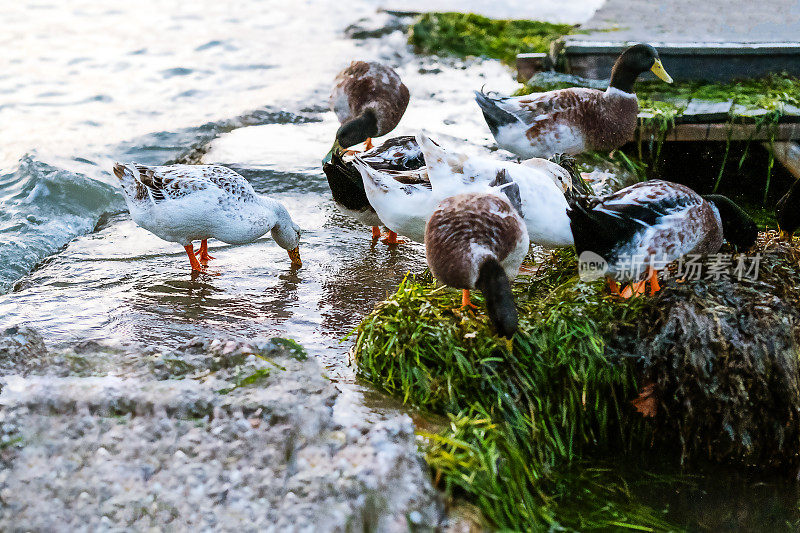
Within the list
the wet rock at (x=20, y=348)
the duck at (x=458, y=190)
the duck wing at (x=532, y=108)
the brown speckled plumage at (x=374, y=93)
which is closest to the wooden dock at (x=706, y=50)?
the duck wing at (x=532, y=108)

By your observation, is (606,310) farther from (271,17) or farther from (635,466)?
(271,17)

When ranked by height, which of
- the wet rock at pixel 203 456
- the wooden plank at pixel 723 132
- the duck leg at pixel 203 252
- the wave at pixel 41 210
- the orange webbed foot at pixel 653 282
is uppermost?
the wooden plank at pixel 723 132

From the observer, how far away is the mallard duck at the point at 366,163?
16.8ft

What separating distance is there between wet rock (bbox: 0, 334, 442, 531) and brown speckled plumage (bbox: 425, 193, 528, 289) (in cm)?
72

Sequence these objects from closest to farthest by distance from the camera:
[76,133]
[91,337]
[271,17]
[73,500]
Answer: [73,500], [91,337], [76,133], [271,17]

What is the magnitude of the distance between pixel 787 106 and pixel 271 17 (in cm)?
834

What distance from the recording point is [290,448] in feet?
10.2

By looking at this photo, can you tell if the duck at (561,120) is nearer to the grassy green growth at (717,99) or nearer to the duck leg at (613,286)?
the grassy green growth at (717,99)

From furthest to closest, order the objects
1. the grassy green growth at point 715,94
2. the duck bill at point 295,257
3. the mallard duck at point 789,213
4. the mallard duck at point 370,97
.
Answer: the mallard duck at point 370,97 → the grassy green growth at point 715,94 → the duck bill at point 295,257 → the mallard duck at point 789,213

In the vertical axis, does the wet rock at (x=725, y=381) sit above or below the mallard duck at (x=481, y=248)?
below

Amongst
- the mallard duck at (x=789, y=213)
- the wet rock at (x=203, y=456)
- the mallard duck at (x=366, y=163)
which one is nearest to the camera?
the wet rock at (x=203, y=456)

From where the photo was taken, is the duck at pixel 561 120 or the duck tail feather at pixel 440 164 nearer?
the duck tail feather at pixel 440 164

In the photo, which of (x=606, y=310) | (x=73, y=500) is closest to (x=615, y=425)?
(x=606, y=310)

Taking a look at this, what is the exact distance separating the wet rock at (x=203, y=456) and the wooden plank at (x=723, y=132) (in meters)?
3.94
